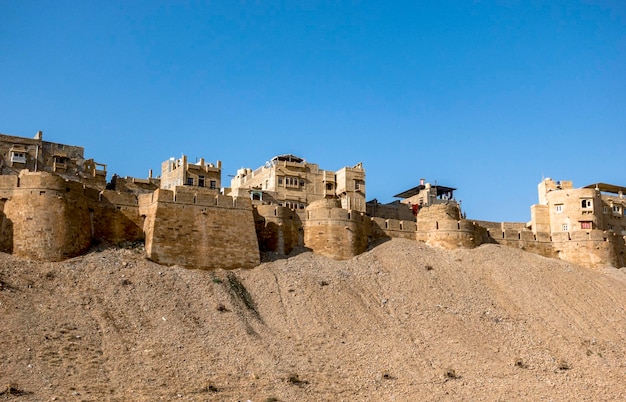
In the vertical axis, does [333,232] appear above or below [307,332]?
above

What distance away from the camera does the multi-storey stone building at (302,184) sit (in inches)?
2205

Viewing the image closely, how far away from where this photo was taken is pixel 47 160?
52312 millimetres

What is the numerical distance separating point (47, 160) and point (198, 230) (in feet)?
57.6

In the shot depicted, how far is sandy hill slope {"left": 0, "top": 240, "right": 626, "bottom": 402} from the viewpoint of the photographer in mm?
28703

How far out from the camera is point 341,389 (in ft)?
99.8

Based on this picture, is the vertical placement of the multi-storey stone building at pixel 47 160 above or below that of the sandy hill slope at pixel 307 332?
above

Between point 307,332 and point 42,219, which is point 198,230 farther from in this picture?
point 307,332

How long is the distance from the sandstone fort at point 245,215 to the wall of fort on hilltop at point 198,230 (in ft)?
0.19

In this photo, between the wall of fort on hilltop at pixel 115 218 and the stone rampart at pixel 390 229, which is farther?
the stone rampart at pixel 390 229

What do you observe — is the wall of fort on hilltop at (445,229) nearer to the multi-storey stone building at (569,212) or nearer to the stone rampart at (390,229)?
the stone rampart at (390,229)

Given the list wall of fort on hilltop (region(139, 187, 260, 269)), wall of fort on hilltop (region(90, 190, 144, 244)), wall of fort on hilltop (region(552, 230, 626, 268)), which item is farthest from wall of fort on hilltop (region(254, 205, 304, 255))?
wall of fort on hilltop (region(552, 230, 626, 268))

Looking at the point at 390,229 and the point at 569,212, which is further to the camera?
the point at 569,212

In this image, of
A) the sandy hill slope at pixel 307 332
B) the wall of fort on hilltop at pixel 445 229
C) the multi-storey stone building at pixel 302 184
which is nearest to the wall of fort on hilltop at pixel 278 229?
the sandy hill slope at pixel 307 332

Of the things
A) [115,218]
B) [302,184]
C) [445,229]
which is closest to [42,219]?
[115,218]
